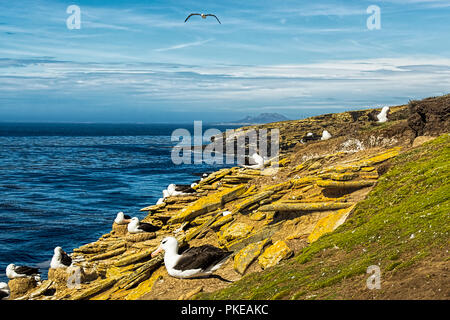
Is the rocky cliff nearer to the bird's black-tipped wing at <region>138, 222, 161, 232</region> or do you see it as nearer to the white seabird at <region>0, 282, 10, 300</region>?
the bird's black-tipped wing at <region>138, 222, 161, 232</region>

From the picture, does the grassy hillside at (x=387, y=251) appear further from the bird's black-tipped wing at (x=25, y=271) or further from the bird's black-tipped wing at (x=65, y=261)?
the bird's black-tipped wing at (x=25, y=271)

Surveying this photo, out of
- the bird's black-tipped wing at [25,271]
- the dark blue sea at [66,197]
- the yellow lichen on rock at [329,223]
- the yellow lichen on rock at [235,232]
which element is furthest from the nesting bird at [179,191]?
the yellow lichen on rock at [329,223]

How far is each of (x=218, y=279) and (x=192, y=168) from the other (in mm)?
A: 61104

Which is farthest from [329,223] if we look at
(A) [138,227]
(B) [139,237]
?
(A) [138,227]

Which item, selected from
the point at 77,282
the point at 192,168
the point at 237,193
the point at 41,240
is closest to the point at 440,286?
the point at 237,193

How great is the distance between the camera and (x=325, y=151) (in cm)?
2489

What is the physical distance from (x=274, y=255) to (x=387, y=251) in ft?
13.3

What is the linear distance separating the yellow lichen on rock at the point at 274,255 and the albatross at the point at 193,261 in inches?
40.6

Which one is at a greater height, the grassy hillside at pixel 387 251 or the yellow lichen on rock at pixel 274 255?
the grassy hillside at pixel 387 251

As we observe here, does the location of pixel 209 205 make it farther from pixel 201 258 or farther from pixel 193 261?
pixel 201 258

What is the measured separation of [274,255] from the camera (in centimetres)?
1316

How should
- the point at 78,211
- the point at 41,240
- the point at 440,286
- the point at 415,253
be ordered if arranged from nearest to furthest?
the point at 440,286 → the point at 415,253 → the point at 41,240 → the point at 78,211

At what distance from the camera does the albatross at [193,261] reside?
13.1 metres

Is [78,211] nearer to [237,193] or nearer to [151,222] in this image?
[151,222]
